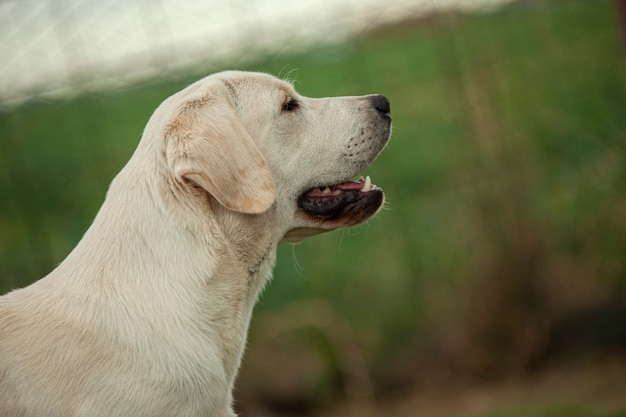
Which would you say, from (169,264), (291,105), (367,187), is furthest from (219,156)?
(367,187)

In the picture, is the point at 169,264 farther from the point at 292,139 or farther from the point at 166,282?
the point at 292,139

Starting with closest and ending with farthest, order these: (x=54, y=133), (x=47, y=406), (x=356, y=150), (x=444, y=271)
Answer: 1. (x=47, y=406)
2. (x=356, y=150)
3. (x=444, y=271)
4. (x=54, y=133)

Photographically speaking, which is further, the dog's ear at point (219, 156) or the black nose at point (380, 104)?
the black nose at point (380, 104)

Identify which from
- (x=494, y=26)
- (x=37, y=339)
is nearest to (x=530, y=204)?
(x=494, y=26)

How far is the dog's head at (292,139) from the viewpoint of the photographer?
299 cm

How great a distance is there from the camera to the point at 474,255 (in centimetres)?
621

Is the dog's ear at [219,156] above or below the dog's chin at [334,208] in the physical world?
above

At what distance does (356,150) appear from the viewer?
3.41 m

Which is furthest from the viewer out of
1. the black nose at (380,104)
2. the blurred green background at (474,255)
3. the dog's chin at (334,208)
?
the blurred green background at (474,255)

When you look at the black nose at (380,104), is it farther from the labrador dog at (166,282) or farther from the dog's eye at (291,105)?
the labrador dog at (166,282)

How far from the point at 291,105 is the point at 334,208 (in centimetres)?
51

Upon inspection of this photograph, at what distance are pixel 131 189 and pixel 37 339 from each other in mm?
673

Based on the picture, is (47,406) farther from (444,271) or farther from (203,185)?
(444,271)

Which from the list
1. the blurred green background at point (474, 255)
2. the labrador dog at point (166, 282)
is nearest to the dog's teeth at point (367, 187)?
the labrador dog at point (166, 282)
